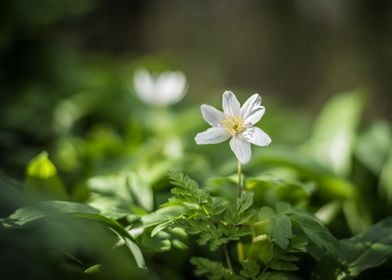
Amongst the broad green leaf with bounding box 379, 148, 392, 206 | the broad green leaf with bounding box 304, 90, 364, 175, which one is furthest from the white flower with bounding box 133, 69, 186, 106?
the broad green leaf with bounding box 379, 148, 392, 206

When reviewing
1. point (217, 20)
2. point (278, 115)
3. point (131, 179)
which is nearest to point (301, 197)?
point (131, 179)

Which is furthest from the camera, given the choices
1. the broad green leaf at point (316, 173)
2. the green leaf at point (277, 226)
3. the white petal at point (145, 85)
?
the white petal at point (145, 85)

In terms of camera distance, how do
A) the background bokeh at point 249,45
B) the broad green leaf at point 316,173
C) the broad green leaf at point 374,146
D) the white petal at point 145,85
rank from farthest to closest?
1. the background bokeh at point 249,45
2. the white petal at point 145,85
3. the broad green leaf at point 374,146
4. the broad green leaf at point 316,173

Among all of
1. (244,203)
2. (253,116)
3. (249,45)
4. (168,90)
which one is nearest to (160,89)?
(168,90)

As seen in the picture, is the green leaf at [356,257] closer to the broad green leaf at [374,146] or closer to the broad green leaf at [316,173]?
the broad green leaf at [316,173]

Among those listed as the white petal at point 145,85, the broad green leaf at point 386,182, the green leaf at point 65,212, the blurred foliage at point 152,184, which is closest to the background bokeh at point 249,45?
the blurred foliage at point 152,184

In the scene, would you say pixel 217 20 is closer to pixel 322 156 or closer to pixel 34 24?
pixel 34 24

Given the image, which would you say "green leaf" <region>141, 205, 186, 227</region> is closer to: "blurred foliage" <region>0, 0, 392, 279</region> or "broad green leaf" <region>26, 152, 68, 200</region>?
→ "blurred foliage" <region>0, 0, 392, 279</region>
